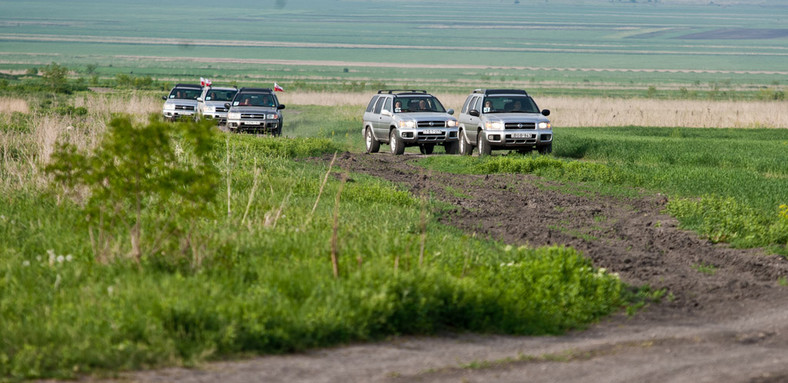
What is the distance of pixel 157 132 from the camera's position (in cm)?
975

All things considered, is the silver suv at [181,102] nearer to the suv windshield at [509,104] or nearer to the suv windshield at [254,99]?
the suv windshield at [254,99]

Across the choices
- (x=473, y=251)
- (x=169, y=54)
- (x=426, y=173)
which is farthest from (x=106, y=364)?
(x=169, y=54)

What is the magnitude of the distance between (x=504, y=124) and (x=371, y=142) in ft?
17.3

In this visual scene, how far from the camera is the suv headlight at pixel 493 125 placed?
84.1 feet

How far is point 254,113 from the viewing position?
33219mm

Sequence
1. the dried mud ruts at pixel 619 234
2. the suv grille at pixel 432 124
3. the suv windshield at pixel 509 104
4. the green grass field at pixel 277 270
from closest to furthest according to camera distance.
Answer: the green grass field at pixel 277 270 → the dried mud ruts at pixel 619 234 → the suv windshield at pixel 509 104 → the suv grille at pixel 432 124

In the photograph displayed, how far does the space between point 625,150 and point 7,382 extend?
72.8 ft

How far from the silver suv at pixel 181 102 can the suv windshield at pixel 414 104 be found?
40.7 feet

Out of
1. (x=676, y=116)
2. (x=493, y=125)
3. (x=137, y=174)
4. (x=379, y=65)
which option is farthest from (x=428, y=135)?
(x=379, y=65)

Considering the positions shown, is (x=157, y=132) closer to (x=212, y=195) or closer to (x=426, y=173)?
(x=212, y=195)

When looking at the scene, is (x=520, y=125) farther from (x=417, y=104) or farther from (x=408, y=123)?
(x=417, y=104)

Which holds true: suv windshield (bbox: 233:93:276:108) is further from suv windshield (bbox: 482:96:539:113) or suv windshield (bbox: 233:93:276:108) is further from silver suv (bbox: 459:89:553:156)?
suv windshield (bbox: 482:96:539:113)

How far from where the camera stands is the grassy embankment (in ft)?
24.4

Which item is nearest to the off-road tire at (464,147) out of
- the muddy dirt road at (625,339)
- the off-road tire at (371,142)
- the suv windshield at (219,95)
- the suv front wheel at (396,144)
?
the suv front wheel at (396,144)
